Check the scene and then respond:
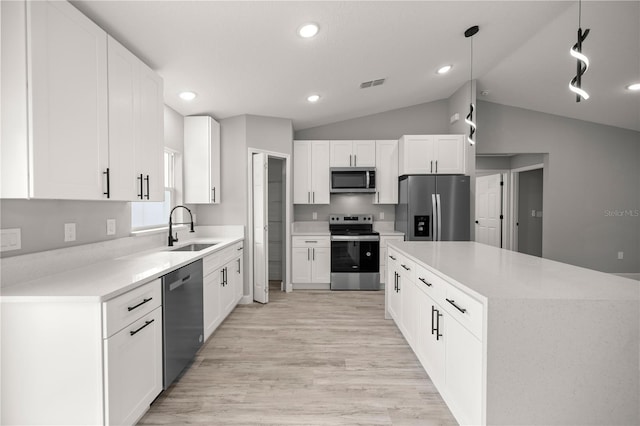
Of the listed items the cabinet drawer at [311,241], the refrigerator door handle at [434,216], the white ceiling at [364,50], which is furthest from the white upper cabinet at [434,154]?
the cabinet drawer at [311,241]

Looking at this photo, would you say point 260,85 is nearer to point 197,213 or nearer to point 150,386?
point 197,213

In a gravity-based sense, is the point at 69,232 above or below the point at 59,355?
above

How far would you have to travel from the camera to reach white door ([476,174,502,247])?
6.32 m

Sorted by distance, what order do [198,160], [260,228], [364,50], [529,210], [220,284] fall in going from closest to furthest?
[364,50], [220,284], [198,160], [260,228], [529,210]

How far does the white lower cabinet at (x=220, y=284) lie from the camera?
2674 millimetres

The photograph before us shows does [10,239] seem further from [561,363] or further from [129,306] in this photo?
[561,363]

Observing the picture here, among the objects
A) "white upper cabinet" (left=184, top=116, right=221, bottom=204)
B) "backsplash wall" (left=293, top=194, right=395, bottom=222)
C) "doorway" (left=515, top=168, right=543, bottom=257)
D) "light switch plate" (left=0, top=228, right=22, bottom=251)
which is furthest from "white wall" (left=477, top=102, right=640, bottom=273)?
"light switch plate" (left=0, top=228, right=22, bottom=251)

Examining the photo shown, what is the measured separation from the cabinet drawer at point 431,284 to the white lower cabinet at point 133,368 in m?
1.78

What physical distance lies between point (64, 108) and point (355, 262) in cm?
380

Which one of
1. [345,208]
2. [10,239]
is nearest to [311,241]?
[345,208]

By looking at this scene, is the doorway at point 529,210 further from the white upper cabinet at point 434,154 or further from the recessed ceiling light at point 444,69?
the recessed ceiling light at point 444,69

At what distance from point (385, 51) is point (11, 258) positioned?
333 centimetres

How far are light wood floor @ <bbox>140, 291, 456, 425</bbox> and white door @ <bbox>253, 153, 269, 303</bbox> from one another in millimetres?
627

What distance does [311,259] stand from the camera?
15.0 feet
